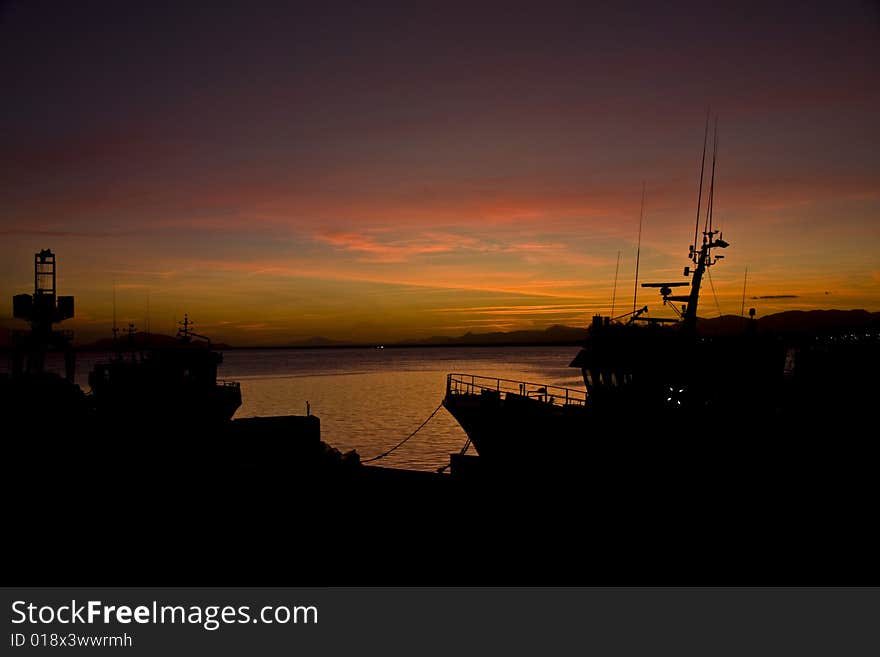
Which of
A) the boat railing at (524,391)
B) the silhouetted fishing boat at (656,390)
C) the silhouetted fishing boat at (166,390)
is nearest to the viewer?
the silhouetted fishing boat at (656,390)

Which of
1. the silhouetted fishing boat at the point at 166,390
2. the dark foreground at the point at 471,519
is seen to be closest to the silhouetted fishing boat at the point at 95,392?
the silhouetted fishing boat at the point at 166,390

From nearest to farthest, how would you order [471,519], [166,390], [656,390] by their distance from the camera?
[471,519] → [656,390] → [166,390]

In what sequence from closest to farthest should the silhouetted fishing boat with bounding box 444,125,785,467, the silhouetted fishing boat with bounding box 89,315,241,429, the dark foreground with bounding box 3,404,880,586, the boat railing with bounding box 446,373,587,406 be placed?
the dark foreground with bounding box 3,404,880,586
the silhouetted fishing boat with bounding box 444,125,785,467
the boat railing with bounding box 446,373,587,406
the silhouetted fishing boat with bounding box 89,315,241,429

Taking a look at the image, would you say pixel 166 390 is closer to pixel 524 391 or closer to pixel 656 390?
pixel 524 391

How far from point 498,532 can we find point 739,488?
8.30 m

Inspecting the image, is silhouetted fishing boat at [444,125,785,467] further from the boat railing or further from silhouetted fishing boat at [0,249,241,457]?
silhouetted fishing boat at [0,249,241,457]

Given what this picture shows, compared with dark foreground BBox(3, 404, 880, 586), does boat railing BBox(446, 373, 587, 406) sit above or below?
above

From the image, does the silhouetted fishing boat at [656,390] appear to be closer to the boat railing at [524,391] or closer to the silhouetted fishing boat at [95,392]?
the boat railing at [524,391]

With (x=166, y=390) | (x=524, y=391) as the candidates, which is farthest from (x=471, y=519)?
(x=166, y=390)

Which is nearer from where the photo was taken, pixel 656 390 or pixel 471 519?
pixel 471 519

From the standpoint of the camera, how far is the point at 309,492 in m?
20.7

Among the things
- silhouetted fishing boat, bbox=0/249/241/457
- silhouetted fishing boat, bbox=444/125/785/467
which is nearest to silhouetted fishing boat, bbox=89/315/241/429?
silhouetted fishing boat, bbox=0/249/241/457

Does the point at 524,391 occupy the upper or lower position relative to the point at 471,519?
upper

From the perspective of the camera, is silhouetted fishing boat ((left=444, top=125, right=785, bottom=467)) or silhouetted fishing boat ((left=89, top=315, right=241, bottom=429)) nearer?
silhouetted fishing boat ((left=444, top=125, right=785, bottom=467))
